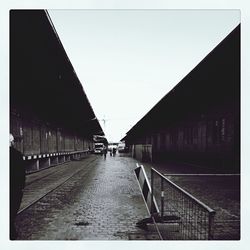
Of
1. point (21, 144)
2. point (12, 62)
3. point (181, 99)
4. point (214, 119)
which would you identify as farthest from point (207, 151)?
point (12, 62)

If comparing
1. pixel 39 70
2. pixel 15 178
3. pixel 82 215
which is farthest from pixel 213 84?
pixel 15 178

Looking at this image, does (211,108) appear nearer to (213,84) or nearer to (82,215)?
(213,84)

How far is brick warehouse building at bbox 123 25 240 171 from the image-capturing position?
9.06m

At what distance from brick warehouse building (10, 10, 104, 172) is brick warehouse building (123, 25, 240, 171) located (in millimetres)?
5012

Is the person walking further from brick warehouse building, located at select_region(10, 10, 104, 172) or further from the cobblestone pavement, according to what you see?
brick warehouse building, located at select_region(10, 10, 104, 172)

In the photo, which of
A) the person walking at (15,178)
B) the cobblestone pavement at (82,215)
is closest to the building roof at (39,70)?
the person walking at (15,178)

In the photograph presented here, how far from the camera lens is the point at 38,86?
50.0 ft

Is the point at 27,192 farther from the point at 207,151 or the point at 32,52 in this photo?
the point at 207,151

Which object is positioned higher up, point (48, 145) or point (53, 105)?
point (53, 105)

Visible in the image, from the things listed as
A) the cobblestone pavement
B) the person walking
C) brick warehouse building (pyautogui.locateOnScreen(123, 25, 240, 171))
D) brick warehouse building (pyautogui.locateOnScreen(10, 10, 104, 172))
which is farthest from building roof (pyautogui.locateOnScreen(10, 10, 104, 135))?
brick warehouse building (pyautogui.locateOnScreen(123, 25, 240, 171))

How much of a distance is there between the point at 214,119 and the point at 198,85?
2987mm

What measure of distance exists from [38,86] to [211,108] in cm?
958

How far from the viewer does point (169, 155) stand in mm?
26781

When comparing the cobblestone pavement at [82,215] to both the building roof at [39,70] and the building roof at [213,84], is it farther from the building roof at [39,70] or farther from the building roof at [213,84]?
the building roof at [213,84]
